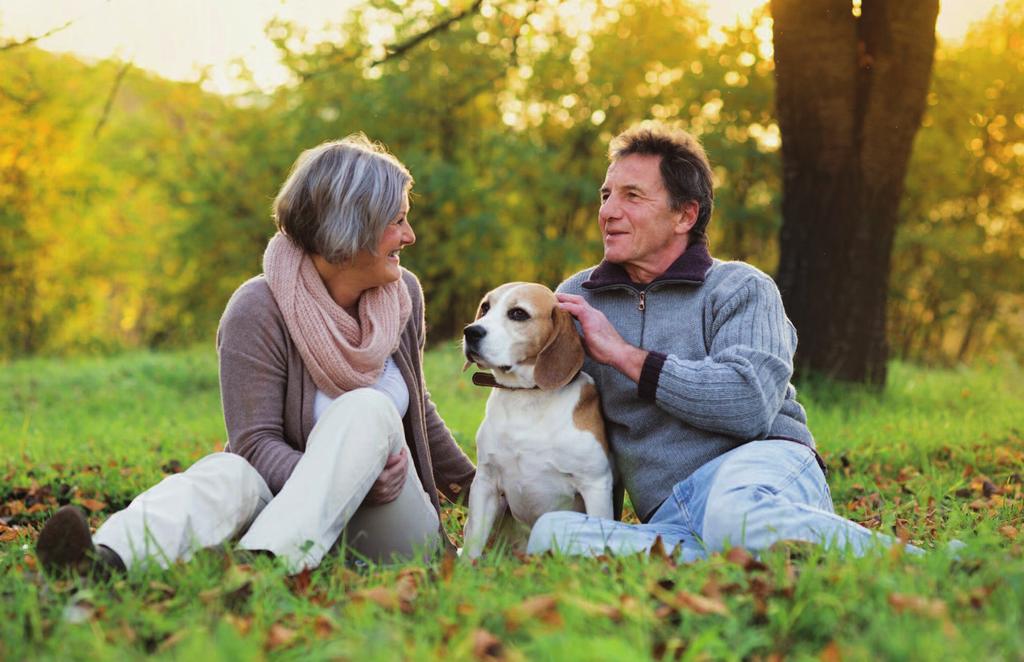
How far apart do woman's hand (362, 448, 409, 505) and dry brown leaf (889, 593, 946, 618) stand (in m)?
1.77

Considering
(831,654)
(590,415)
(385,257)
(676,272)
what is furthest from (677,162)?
(831,654)

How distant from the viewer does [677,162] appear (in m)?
4.09

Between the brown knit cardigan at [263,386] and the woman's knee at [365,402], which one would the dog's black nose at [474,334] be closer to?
the woman's knee at [365,402]

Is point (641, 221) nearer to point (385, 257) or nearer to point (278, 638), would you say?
point (385, 257)

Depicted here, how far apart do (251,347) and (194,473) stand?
0.56m

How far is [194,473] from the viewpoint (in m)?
3.38

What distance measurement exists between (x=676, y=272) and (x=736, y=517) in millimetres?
1050

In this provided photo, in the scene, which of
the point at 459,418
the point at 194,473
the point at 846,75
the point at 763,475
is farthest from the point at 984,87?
the point at 194,473

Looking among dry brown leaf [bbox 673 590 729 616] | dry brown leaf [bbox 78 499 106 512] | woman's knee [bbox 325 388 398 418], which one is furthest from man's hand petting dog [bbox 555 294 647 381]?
dry brown leaf [bbox 78 499 106 512]

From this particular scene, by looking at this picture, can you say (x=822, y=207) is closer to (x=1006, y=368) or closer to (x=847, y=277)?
(x=847, y=277)

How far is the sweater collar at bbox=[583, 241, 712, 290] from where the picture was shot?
394cm

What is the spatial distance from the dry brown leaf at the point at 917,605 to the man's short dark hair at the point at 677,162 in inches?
78.3

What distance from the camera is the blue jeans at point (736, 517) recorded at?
329 cm

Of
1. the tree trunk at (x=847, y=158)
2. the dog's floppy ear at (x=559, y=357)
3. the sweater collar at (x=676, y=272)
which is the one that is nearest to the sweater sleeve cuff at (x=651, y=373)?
the dog's floppy ear at (x=559, y=357)
